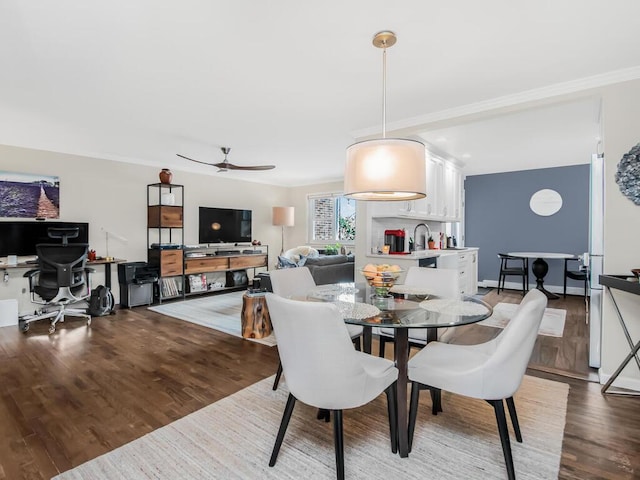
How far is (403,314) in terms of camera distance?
74.9 inches

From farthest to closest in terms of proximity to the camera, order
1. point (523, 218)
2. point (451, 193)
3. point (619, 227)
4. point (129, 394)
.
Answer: point (523, 218) → point (451, 193) → point (619, 227) → point (129, 394)

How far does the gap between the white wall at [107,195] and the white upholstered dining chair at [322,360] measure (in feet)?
16.0

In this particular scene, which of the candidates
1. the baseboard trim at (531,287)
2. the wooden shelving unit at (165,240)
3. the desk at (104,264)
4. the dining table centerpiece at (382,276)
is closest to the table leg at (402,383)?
the dining table centerpiece at (382,276)

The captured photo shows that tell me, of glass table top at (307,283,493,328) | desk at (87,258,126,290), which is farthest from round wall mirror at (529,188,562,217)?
desk at (87,258,126,290)

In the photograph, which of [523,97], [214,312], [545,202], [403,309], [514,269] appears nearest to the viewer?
[403,309]

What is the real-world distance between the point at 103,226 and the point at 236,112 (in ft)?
10.8

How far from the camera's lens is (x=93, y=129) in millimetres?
4125

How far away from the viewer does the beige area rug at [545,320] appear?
4.07 m

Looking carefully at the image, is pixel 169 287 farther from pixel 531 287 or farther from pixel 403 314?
pixel 531 287

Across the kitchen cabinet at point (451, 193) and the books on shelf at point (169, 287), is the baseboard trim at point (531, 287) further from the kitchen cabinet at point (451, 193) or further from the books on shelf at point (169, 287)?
the books on shelf at point (169, 287)

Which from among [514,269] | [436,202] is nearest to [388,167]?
[436,202]

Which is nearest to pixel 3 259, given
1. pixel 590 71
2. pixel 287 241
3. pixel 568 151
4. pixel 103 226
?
pixel 103 226

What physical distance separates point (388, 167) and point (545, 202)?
20.0 feet

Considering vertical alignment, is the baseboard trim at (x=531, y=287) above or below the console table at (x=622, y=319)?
below
